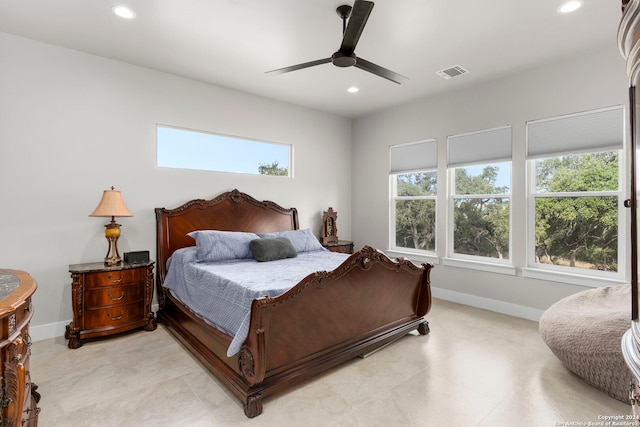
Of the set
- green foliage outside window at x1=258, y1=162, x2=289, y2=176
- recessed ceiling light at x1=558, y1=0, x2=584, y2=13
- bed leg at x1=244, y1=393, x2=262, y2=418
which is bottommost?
bed leg at x1=244, y1=393, x2=262, y2=418

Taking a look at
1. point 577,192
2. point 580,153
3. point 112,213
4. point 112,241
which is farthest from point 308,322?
point 580,153

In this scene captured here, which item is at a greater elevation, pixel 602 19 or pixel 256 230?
pixel 602 19

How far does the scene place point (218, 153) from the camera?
14.1 ft

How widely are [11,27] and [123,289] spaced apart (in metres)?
2.54

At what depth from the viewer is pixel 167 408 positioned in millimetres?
2061

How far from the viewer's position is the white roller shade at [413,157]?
4.68 meters

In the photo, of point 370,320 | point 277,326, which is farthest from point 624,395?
point 277,326

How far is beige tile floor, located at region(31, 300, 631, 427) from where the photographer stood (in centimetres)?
196

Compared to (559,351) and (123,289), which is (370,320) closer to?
(559,351)

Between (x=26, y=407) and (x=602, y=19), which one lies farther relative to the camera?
(x=602, y=19)

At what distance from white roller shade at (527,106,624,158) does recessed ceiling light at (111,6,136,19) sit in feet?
13.5

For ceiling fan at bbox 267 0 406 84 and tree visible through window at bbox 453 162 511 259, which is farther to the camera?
tree visible through window at bbox 453 162 511 259

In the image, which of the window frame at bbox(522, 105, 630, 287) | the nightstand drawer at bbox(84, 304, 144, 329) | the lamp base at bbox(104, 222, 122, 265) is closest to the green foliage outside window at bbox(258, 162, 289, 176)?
the lamp base at bbox(104, 222, 122, 265)

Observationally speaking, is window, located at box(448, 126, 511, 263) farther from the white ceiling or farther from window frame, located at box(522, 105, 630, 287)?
the white ceiling
